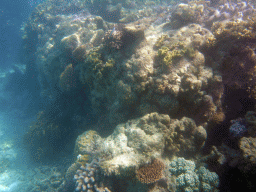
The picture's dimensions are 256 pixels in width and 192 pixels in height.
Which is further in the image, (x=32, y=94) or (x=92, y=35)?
(x=32, y=94)

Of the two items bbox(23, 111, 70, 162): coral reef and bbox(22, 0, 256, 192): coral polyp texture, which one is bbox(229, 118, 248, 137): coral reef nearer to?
bbox(22, 0, 256, 192): coral polyp texture

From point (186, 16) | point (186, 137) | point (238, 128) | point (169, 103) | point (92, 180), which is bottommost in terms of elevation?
point (92, 180)

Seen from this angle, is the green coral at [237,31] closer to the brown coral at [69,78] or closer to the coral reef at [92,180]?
the coral reef at [92,180]

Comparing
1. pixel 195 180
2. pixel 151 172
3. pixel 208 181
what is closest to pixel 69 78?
pixel 151 172

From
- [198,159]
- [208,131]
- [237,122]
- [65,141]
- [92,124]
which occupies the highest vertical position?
[237,122]

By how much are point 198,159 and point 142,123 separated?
2.30m

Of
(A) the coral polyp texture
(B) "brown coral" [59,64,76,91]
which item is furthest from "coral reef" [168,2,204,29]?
(B) "brown coral" [59,64,76,91]

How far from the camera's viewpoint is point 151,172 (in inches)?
164

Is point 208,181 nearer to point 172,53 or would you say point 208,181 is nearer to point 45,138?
point 172,53

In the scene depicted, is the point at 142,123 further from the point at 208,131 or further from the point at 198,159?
the point at 208,131

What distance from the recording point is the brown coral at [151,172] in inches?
160

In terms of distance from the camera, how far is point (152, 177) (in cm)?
409

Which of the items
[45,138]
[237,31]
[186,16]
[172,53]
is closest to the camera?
[172,53]

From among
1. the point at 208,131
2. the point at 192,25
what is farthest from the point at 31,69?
the point at 208,131
